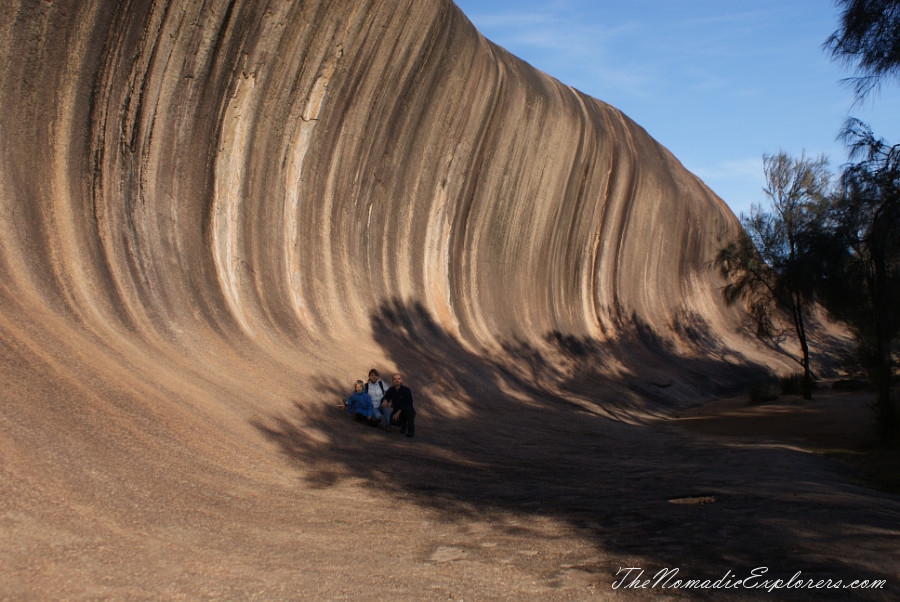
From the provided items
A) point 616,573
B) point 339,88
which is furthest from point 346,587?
point 339,88

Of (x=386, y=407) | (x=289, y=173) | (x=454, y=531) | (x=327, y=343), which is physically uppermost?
(x=289, y=173)

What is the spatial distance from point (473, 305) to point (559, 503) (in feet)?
44.6

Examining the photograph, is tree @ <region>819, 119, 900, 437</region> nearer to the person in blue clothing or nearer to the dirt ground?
the dirt ground

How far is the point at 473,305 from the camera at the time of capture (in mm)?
21219

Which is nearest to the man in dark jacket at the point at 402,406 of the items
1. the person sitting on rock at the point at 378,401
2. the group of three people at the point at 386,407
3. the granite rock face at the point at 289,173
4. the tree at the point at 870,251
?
the group of three people at the point at 386,407

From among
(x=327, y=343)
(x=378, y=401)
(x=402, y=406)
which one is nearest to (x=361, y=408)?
(x=378, y=401)

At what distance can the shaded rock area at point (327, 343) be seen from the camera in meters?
5.59

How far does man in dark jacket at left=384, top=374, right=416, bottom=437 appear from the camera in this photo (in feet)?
39.3

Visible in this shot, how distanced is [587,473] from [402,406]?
3.18 m

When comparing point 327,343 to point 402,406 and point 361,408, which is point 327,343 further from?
point 402,406

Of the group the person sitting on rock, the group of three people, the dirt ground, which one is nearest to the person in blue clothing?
the group of three people

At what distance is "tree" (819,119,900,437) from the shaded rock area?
8.16ft

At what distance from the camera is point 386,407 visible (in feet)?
40.6

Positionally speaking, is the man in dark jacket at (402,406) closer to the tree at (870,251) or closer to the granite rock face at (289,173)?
the granite rock face at (289,173)
